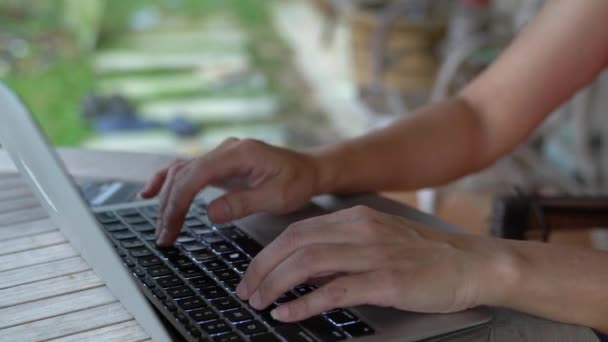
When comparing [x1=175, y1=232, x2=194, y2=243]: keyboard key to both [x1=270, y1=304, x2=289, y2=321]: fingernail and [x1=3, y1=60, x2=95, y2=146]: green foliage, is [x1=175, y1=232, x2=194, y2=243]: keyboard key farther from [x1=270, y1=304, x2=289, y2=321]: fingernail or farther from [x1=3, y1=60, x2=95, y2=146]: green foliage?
[x1=3, y1=60, x2=95, y2=146]: green foliage

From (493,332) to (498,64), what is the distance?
0.53 metres

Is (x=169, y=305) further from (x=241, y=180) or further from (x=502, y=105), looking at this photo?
(x=502, y=105)

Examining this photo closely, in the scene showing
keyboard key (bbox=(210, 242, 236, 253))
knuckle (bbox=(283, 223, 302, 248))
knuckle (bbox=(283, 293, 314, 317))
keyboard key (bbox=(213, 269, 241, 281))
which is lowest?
keyboard key (bbox=(210, 242, 236, 253))

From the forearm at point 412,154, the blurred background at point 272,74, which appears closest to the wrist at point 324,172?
the forearm at point 412,154

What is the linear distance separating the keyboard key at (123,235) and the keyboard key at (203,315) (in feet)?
0.62

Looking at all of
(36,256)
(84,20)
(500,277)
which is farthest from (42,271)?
(84,20)

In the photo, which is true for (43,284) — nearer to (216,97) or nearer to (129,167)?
(129,167)

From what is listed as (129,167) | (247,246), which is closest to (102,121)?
(129,167)

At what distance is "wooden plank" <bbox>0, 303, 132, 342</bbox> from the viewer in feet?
2.03

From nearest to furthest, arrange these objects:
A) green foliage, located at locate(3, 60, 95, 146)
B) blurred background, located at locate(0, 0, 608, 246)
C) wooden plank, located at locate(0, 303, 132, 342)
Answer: wooden plank, located at locate(0, 303, 132, 342) < blurred background, located at locate(0, 0, 608, 246) < green foliage, located at locate(3, 60, 95, 146)

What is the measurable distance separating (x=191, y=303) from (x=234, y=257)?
0.37ft

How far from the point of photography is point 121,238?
0.82 m

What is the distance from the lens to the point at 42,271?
2.32 ft

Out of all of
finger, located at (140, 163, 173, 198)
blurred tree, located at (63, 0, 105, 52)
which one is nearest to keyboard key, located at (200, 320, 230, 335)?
finger, located at (140, 163, 173, 198)
